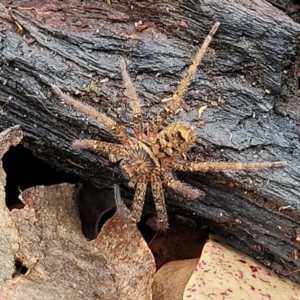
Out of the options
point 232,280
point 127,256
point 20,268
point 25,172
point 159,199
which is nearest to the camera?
point 20,268

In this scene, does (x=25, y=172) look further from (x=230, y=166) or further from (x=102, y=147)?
(x=230, y=166)

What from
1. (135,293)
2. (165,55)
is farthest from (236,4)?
(135,293)

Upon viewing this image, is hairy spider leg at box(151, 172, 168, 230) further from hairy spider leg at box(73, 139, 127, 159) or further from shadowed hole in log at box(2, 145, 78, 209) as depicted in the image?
shadowed hole in log at box(2, 145, 78, 209)

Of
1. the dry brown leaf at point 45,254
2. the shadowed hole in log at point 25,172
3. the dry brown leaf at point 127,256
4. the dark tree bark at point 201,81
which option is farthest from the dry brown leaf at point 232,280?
the shadowed hole in log at point 25,172

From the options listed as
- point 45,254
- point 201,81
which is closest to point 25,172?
point 45,254

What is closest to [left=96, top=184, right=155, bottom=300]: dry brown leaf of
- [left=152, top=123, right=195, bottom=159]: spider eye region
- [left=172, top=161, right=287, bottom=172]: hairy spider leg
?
[left=152, top=123, right=195, bottom=159]: spider eye region

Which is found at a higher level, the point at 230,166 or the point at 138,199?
the point at 230,166

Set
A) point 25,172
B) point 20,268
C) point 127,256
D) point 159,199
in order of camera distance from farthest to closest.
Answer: point 25,172 → point 159,199 → point 127,256 → point 20,268

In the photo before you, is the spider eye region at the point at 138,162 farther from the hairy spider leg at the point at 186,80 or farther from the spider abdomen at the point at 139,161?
the hairy spider leg at the point at 186,80
